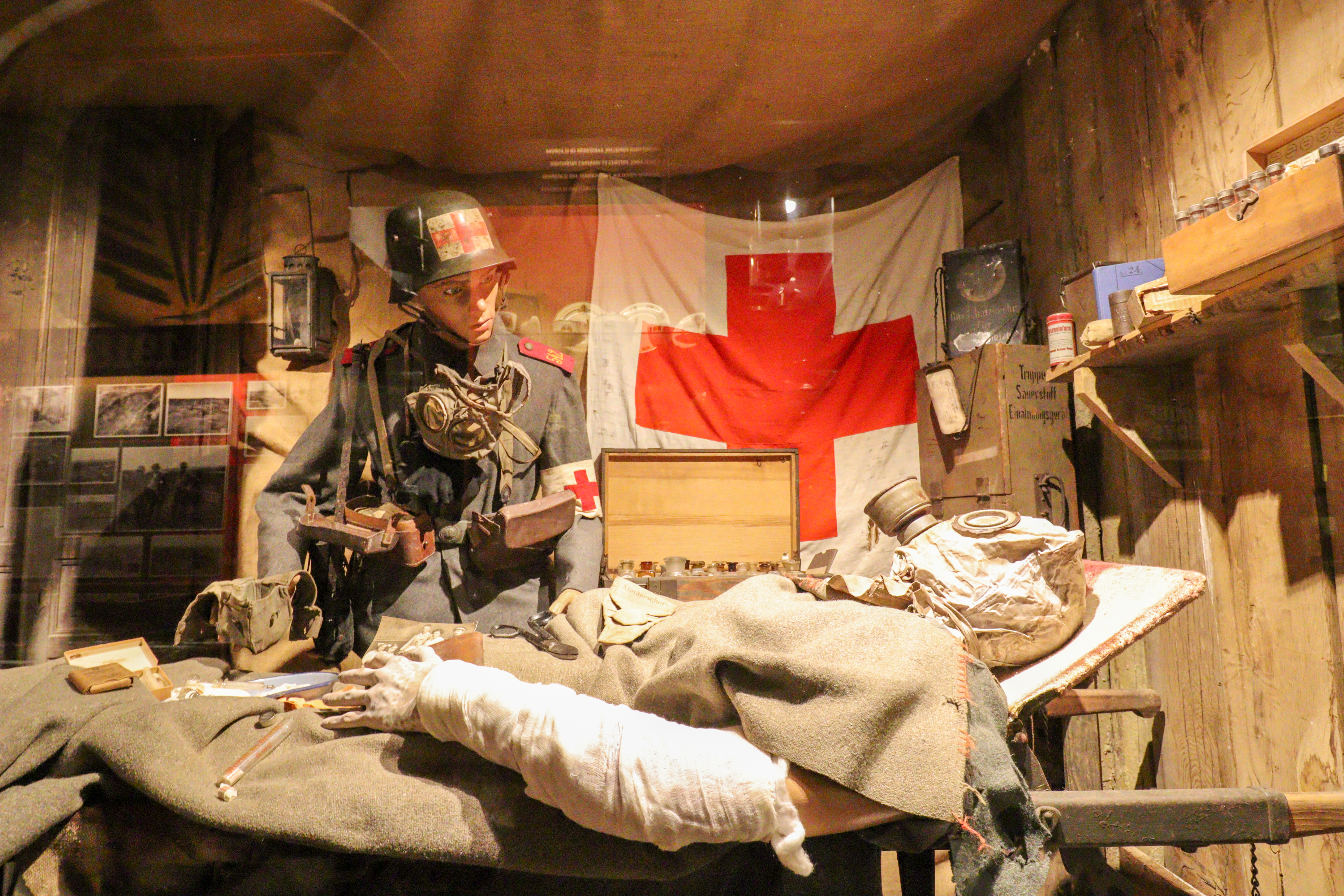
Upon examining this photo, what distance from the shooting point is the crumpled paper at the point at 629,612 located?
133cm

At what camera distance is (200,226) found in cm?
185

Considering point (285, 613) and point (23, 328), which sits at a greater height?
point (23, 328)

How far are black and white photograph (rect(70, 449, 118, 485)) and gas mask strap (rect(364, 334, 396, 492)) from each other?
1.84ft

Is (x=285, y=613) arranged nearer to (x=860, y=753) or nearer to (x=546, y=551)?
(x=546, y=551)

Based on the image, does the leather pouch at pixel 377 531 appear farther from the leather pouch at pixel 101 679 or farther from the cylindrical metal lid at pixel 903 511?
the cylindrical metal lid at pixel 903 511

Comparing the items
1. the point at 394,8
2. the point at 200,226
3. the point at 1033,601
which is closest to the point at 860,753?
the point at 1033,601

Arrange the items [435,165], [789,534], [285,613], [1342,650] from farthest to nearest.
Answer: [789,534]
[435,165]
[285,613]
[1342,650]

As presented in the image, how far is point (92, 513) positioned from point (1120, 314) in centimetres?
243

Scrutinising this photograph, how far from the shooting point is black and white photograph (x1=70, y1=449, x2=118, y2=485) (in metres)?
1.62

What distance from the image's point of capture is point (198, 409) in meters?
1.71

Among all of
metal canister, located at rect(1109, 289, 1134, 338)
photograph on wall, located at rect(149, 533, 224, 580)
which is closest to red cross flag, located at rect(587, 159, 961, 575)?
metal canister, located at rect(1109, 289, 1134, 338)

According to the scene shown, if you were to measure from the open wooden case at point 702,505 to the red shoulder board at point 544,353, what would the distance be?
338 mm

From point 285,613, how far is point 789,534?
1384 mm

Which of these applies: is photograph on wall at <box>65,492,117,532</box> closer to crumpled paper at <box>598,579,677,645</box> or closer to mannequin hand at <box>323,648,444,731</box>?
mannequin hand at <box>323,648,444,731</box>
